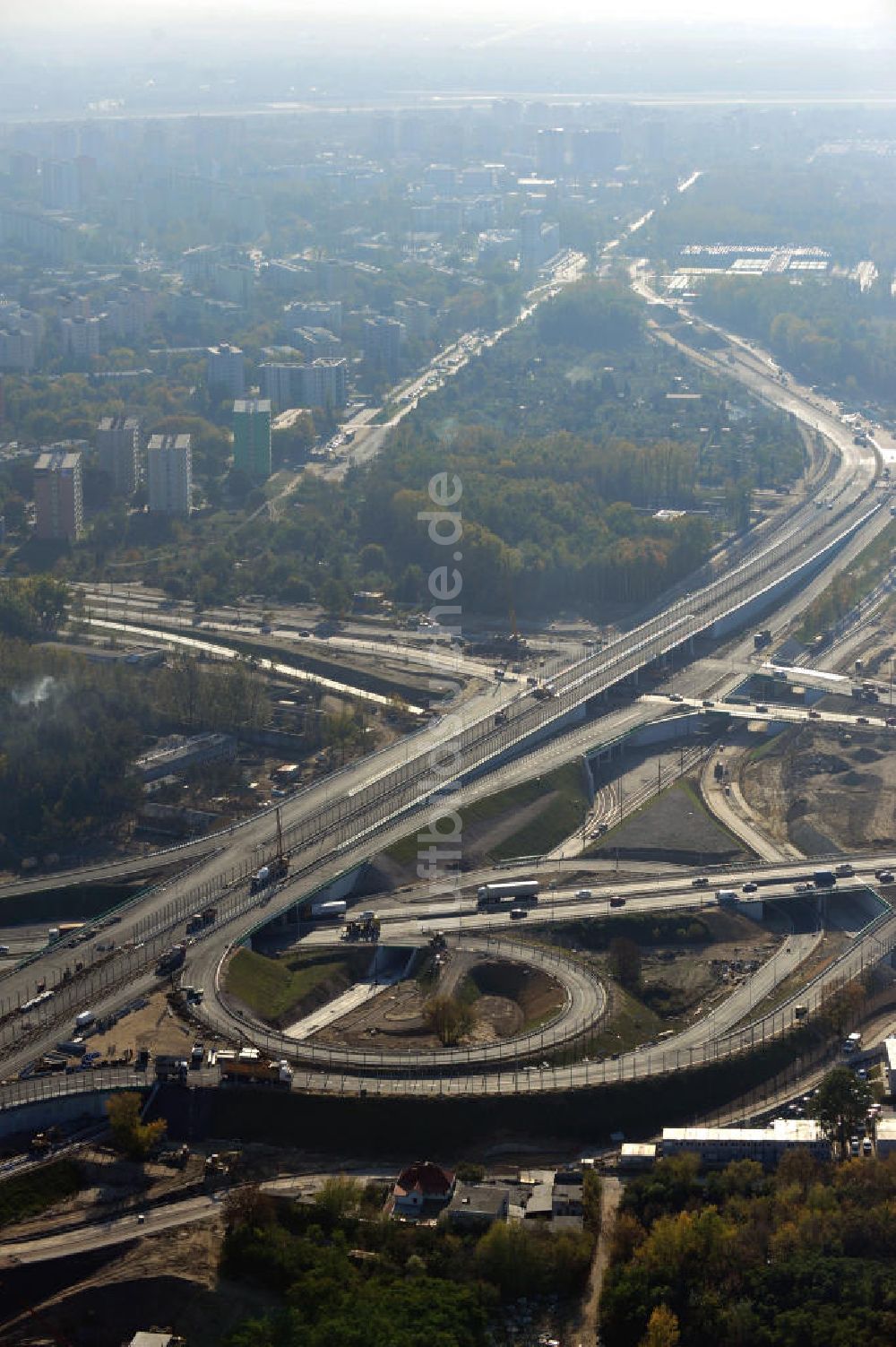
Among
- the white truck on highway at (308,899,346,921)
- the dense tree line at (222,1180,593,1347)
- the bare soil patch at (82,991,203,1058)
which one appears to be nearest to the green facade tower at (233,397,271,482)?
the white truck on highway at (308,899,346,921)

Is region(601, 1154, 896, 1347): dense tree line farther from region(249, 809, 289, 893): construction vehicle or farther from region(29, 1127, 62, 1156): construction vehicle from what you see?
region(249, 809, 289, 893): construction vehicle

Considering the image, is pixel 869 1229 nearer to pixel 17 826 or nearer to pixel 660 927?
pixel 660 927

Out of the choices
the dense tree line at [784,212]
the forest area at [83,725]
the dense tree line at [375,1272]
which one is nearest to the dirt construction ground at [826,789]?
the forest area at [83,725]

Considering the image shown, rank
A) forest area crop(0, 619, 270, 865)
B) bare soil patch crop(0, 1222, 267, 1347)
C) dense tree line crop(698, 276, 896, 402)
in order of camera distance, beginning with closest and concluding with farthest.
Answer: bare soil patch crop(0, 1222, 267, 1347)
forest area crop(0, 619, 270, 865)
dense tree line crop(698, 276, 896, 402)

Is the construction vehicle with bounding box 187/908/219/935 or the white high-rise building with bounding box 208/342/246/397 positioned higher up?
the white high-rise building with bounding box 208/342/246/397

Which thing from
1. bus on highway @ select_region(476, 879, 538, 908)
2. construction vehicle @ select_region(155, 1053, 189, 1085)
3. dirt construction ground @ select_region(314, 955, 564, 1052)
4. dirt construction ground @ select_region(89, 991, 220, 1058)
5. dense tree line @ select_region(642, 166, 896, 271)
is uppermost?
dense tree line @ select_region(642, 166, 896, 271)

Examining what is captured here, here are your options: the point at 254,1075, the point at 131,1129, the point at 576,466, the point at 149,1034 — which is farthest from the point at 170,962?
the point at 576,466
